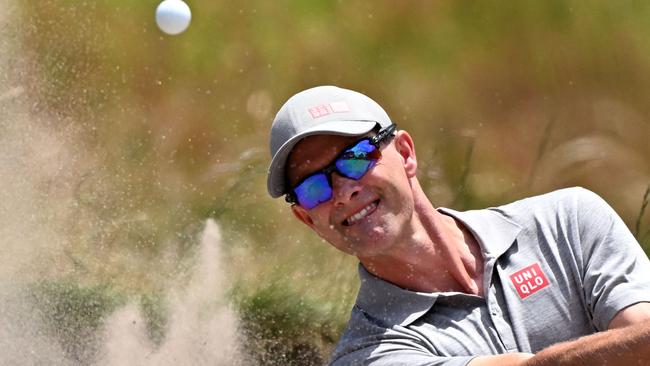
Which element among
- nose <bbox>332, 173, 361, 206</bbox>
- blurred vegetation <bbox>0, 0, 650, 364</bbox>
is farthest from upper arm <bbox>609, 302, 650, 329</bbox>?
blurred vegetation <bbox>0, 0, 650, 364</bbox>

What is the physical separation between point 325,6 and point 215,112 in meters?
0.63

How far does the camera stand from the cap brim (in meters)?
2.58

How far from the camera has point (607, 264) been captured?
2.48m

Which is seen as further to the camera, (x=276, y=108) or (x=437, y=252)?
(x=276, y=108)

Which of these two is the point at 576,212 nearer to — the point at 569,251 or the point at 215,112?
the point at 569,251

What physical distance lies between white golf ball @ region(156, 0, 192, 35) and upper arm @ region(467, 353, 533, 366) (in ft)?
7.78

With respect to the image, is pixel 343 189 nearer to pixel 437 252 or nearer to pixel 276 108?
pixel 437 252

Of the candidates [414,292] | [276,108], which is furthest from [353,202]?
[276,108]

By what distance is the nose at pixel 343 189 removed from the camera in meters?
2.63

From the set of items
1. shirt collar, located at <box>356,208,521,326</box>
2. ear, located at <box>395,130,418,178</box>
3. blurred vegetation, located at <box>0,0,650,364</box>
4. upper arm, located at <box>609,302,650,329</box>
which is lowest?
blurred vegetation, located at <box>0,0,650,364</box>

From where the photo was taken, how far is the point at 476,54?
4547 millimetres

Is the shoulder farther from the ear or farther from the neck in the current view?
the ear

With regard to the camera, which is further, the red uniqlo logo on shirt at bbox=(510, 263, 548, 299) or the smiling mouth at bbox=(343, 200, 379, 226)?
the smiling mouth at bbox=(343, 200, 379, 226)

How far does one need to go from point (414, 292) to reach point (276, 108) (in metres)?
1.94
